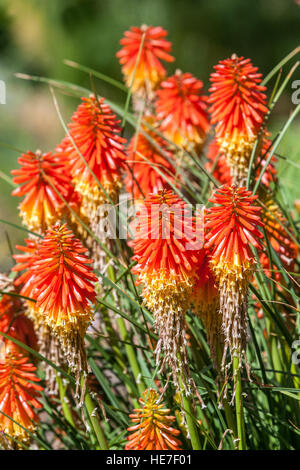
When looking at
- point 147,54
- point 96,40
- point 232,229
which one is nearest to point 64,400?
point 232,229

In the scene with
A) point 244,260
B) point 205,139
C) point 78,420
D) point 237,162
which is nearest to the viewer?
point 244,260

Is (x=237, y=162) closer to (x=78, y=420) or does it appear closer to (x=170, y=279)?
(x=170, y=279)

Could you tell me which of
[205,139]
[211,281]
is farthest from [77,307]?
[205,139]

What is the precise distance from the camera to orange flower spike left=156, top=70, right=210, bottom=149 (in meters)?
2.29

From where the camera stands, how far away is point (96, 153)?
171cm

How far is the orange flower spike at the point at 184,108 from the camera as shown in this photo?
7.51ft

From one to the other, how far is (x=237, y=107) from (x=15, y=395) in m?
1.05

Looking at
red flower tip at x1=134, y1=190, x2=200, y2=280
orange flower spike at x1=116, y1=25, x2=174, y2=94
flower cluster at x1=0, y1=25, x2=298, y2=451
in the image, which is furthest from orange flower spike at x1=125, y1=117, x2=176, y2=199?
red flower tip at x1=134, y1=190, x2=200, y2=280

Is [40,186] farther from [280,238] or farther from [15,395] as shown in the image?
[280,238]

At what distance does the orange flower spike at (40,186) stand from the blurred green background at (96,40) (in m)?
5.48
